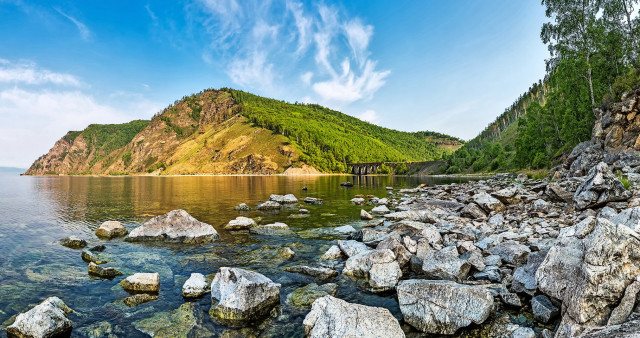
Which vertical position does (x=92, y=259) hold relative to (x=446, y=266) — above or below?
below

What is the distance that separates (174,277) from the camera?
1345 centimetres

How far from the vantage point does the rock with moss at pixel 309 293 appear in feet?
35.2

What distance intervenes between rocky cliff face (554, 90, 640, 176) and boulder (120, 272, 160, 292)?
1605 inches

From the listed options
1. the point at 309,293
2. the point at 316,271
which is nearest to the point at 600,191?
the point at 316,271

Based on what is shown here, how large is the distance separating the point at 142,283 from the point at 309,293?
695 cm

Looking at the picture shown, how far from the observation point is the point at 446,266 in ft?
38.8

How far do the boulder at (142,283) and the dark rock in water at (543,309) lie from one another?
13626mm

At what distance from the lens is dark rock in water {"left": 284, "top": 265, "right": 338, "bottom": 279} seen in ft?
43.1

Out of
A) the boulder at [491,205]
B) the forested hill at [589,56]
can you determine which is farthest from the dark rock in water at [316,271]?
the forested hill at [589,56]

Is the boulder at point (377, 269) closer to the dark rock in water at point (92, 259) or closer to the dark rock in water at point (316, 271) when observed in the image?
the dark rock in water at point (316, 271)

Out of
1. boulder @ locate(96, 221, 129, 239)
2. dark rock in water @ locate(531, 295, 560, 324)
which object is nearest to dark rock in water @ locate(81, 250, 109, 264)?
boulder @ locate(96, 221, 129, 239)

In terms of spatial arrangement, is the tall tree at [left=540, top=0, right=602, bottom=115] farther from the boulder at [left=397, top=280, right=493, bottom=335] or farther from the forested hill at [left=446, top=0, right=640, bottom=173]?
the boulder at [left=397, top=280, right=493, bottom=335]

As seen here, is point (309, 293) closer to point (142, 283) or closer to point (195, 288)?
point (195, 288)

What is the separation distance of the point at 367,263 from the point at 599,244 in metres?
7.98
